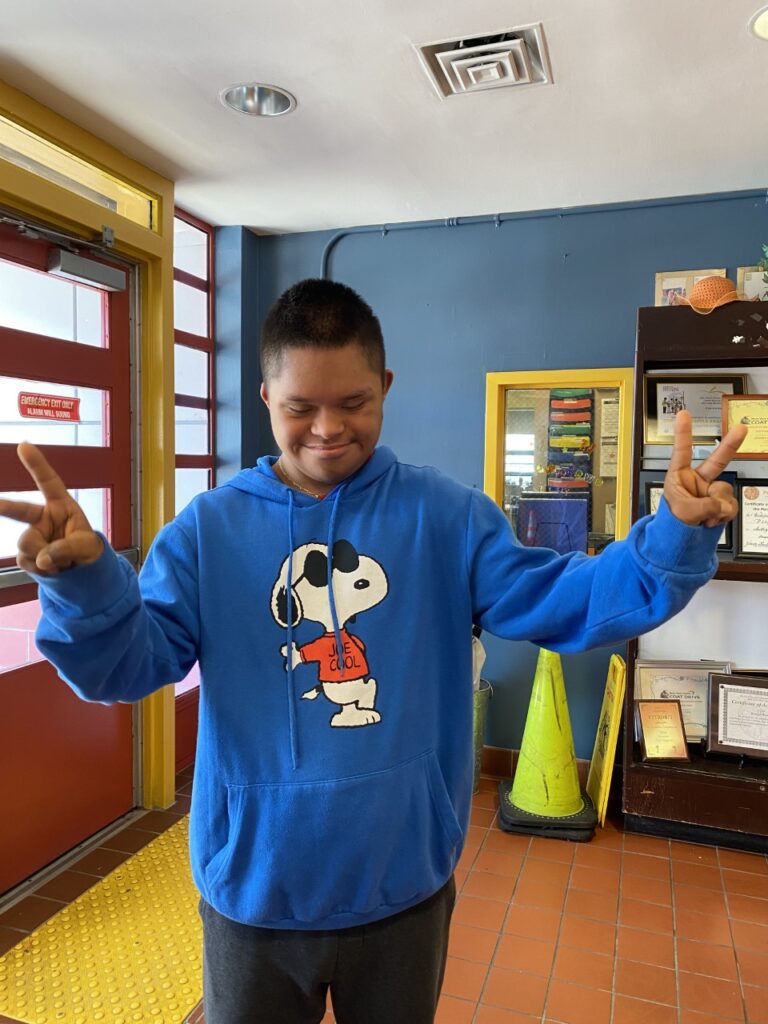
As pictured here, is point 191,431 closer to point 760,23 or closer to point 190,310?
point 190,310

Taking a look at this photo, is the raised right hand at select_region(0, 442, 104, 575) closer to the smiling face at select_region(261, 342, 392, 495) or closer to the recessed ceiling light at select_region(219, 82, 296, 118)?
the smiling face at select_region(261, 342, 392, 495)

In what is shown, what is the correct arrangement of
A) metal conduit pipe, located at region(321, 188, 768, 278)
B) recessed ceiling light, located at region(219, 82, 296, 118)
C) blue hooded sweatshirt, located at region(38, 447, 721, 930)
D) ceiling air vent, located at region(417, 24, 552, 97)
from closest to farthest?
blue hooded sweatshirt, located at region(38, 447, 721, 930)
ceiling air vent, located at region(417, 24, 552, 97)
recessed ceiling light, located at region(219, 82, 296, 118)
metal conduit pipe, located at region(321, 188, 768, 278)

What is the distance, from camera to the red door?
2.43 metres

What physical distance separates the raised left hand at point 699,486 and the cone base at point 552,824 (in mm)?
2371

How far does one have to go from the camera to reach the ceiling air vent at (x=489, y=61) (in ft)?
6.35

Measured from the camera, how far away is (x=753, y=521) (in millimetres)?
2830

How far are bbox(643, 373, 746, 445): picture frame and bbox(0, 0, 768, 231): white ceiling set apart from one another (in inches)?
30.5

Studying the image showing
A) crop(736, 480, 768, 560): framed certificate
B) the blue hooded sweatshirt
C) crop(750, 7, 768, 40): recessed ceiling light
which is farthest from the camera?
crop(736, 480, 768, 560): framed certificate

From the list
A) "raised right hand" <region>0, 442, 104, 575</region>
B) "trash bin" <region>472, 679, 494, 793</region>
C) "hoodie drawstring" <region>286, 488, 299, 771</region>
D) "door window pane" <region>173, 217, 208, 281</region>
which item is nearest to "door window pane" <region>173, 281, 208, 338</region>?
"door window pane" <region>173, 217, 208, 281</region>

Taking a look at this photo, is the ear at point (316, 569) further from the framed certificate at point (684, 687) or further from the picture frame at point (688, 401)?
the framed certificate at point (684, 687)

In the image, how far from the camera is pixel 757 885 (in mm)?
2574

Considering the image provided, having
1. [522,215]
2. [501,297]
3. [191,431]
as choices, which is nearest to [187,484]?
[191,431]

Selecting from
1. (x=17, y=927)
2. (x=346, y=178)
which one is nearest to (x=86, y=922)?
(x=17, y=927)

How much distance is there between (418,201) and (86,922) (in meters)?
2.98
